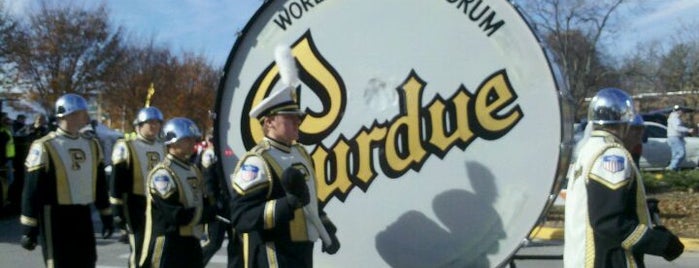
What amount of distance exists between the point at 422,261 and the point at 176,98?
42.7 metres

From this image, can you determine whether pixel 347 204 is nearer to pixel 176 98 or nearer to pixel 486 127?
pixel 486 127

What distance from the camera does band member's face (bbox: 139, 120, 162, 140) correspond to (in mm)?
7195

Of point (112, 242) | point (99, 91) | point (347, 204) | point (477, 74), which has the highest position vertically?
point (99, 91)

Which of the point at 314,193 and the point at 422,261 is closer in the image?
the point at 314,193

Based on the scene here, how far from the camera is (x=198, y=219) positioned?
542 centimetres

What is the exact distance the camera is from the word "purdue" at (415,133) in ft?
13.5

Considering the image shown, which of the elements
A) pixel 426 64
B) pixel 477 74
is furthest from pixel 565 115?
pixel 426 64

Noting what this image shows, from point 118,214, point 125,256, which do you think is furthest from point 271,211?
point 125,256

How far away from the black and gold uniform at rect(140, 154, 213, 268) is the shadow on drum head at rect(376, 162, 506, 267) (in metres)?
1.46

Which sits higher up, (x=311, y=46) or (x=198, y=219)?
(x=311, y=46)

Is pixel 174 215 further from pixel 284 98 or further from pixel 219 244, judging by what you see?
pixel 219 244

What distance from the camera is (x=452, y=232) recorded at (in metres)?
4.28

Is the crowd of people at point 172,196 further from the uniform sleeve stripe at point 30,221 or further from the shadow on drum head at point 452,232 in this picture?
the shadow on drum head at point 452,232

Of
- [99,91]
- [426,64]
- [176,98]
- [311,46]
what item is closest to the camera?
[426,64]
